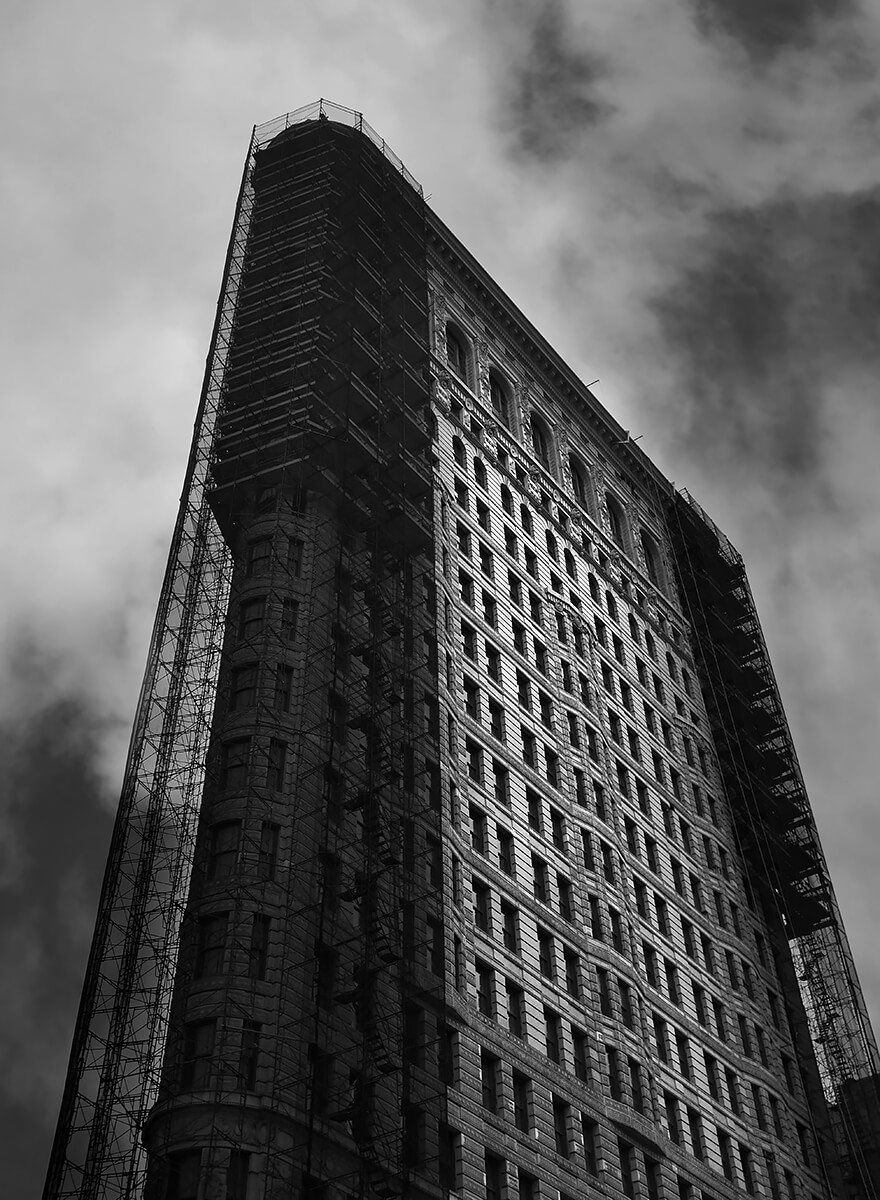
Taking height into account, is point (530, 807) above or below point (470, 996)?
above

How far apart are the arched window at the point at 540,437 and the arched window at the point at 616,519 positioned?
6596mm

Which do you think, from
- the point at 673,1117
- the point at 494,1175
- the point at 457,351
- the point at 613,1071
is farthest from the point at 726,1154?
the point at 457,351

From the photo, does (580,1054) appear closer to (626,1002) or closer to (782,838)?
(626,1002)

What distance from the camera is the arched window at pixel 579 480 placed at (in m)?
96.2

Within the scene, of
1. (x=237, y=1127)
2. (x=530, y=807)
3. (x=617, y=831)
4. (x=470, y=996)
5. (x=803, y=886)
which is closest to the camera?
(x=237, y=1127)

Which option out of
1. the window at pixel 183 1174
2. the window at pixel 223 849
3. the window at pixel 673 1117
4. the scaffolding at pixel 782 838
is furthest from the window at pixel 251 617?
the scaffolding at pixel 782 838

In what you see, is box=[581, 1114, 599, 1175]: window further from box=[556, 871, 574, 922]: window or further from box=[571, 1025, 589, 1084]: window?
box=[556, 871, 574, 922]: window

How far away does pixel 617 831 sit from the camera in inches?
2854

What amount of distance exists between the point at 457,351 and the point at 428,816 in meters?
39.1

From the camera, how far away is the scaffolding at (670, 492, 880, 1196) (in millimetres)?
79688

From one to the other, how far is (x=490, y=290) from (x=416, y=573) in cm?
3198

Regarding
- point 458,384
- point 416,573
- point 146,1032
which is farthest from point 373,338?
point 146,1032

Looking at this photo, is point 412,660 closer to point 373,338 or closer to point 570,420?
point 373,338

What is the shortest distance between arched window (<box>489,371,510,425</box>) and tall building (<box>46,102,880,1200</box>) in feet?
0.73
